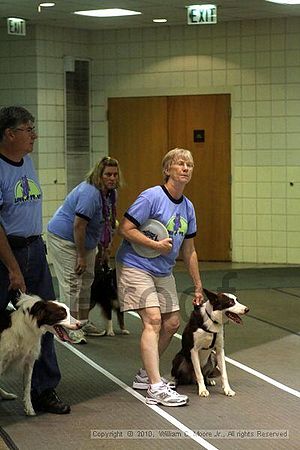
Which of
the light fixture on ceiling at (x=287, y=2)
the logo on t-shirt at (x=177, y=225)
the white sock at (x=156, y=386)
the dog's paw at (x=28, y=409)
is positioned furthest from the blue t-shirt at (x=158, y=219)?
the light fixture on ceiling at (x=287, y=2)

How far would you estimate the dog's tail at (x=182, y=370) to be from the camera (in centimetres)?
552

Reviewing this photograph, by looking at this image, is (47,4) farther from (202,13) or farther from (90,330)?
(90,330)

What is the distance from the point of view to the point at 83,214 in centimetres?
639

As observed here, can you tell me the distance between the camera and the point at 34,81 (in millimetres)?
10516

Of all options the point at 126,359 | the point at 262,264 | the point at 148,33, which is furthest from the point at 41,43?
Answer: the point at 126,359

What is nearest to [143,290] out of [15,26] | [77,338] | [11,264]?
[11,264]

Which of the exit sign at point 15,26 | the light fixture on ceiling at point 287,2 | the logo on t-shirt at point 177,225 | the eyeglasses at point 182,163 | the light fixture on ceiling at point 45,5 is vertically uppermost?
the light fixture on ceiling at point 287,2

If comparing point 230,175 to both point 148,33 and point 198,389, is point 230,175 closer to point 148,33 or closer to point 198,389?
point 148,33

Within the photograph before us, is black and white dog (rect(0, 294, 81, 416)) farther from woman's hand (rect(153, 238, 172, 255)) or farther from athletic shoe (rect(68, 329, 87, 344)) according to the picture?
athletic shoe (rect(68, 329, 87, 344))

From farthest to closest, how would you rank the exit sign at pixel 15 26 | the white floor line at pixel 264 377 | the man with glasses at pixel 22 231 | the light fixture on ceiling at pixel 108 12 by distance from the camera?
the exit sign at pixel 15 26, the light fixture on ceiling at pixel 108 12, the white floor line at pixel 264 377, the man with glasses at pixel 22 231

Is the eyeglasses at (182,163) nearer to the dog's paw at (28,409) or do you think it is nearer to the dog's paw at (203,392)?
the dog's paw at (203,392)

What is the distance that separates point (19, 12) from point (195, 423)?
5972 millimetres

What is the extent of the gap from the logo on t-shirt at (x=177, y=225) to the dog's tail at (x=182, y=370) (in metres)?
0.79

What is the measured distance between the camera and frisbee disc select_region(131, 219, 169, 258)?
5262 mm
